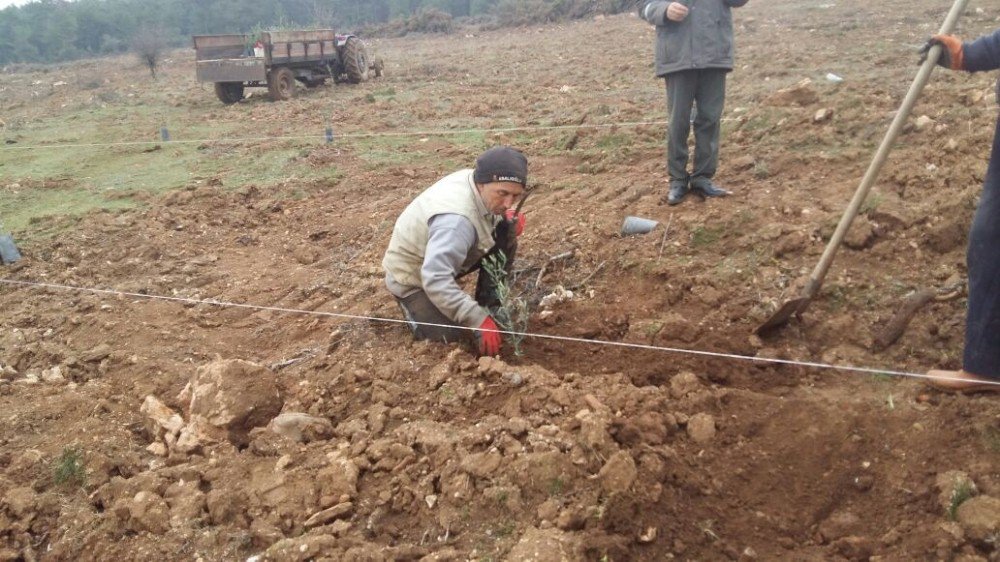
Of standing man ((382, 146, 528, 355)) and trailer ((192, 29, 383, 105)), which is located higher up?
trailer ((192, 29, 383, 105))

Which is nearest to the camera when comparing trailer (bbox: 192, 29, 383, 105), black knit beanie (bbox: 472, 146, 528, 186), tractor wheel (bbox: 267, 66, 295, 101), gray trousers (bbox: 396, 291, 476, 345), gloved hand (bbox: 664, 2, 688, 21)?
black knit beanie (bbox: 472, 146, 528, 186)

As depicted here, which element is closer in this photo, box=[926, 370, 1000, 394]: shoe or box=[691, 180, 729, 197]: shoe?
box=[926, 370, 1000, 394]: shoe

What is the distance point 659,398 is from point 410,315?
1392 millimetres

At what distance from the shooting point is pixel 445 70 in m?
16.2

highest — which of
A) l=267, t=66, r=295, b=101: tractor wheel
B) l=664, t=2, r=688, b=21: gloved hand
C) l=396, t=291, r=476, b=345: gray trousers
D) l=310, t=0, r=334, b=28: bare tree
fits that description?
l=310, t=0, r=334, b=28: bare tree

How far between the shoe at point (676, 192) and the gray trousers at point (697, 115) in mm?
60

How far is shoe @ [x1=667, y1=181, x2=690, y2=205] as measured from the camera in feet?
15.1

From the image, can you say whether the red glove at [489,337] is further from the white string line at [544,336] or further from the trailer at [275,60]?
the trailer at [275,60]

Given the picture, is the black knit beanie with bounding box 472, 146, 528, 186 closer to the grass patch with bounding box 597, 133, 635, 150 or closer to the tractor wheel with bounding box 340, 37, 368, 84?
the grass patch with bounding box 597, 133, 635, 150

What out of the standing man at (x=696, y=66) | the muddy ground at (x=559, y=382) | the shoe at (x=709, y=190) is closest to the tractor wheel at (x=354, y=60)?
the muddy ground at (x=559, y=382)

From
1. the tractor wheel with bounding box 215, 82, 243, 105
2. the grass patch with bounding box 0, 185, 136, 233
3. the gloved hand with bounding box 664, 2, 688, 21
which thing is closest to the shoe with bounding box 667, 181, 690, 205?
the gloved hand with bounding box 664, 2, 688, 21

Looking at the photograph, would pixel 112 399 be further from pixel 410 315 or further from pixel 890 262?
pixel 890 262

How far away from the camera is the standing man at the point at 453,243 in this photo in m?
3.16

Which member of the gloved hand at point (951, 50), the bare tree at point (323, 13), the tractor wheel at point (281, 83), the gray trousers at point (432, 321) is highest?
the bare tree at point (323, 13)
